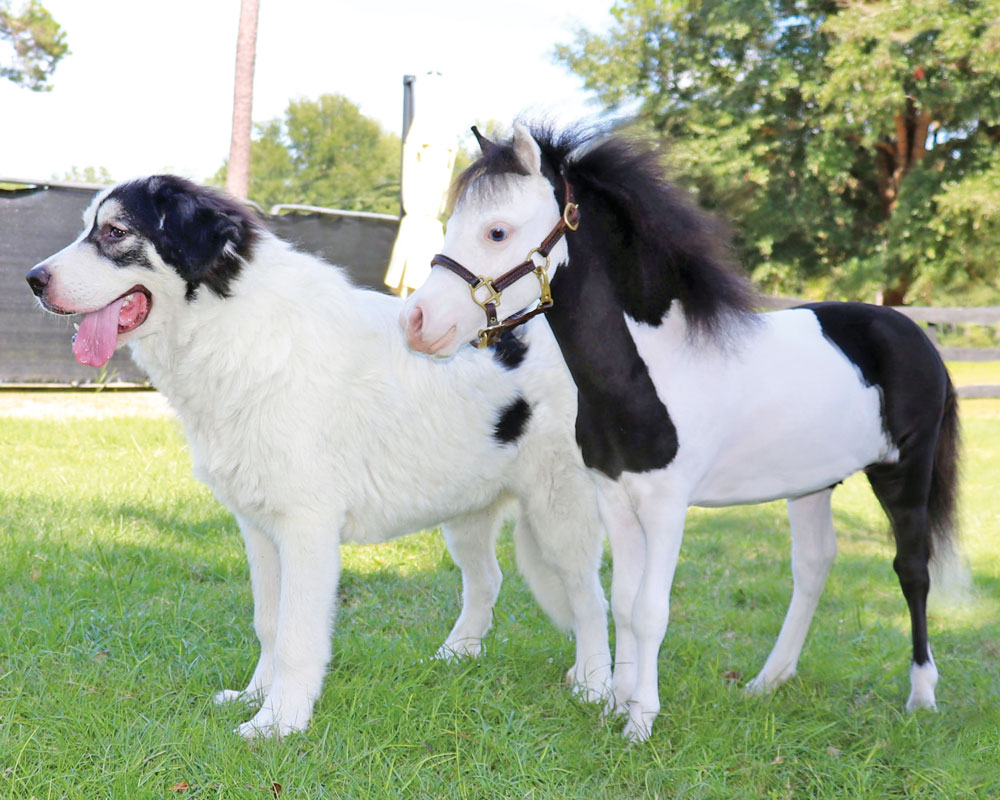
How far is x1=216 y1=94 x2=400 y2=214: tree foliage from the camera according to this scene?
60.0m

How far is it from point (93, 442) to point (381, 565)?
4.03m

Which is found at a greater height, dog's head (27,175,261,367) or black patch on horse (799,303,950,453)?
dog's head (27,175,261,367)

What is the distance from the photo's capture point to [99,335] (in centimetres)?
304

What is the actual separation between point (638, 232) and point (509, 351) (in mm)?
894

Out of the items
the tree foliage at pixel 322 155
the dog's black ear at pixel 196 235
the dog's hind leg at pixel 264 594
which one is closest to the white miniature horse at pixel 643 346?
the dog's black ear at pixel 196 235

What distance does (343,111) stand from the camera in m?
64.8

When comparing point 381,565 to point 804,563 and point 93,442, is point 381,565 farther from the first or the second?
point 93,442

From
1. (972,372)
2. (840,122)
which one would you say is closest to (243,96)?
(840,122)

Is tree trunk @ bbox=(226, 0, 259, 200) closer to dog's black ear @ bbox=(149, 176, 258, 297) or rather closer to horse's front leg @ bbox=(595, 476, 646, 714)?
dog's black ear @ bbox=(149, 176, 258, 297)

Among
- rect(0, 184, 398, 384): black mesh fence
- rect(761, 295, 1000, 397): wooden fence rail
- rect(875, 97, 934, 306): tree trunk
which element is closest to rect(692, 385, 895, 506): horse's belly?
rect(0, 184, 398, 384): black mesh fence

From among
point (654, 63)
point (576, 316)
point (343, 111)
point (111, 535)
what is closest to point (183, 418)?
point (576, 316)

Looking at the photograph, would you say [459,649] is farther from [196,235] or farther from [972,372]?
[972,372]

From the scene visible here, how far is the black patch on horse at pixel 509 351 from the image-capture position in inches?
139

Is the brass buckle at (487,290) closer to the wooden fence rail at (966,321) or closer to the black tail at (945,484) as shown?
the black tail at (945,484)
